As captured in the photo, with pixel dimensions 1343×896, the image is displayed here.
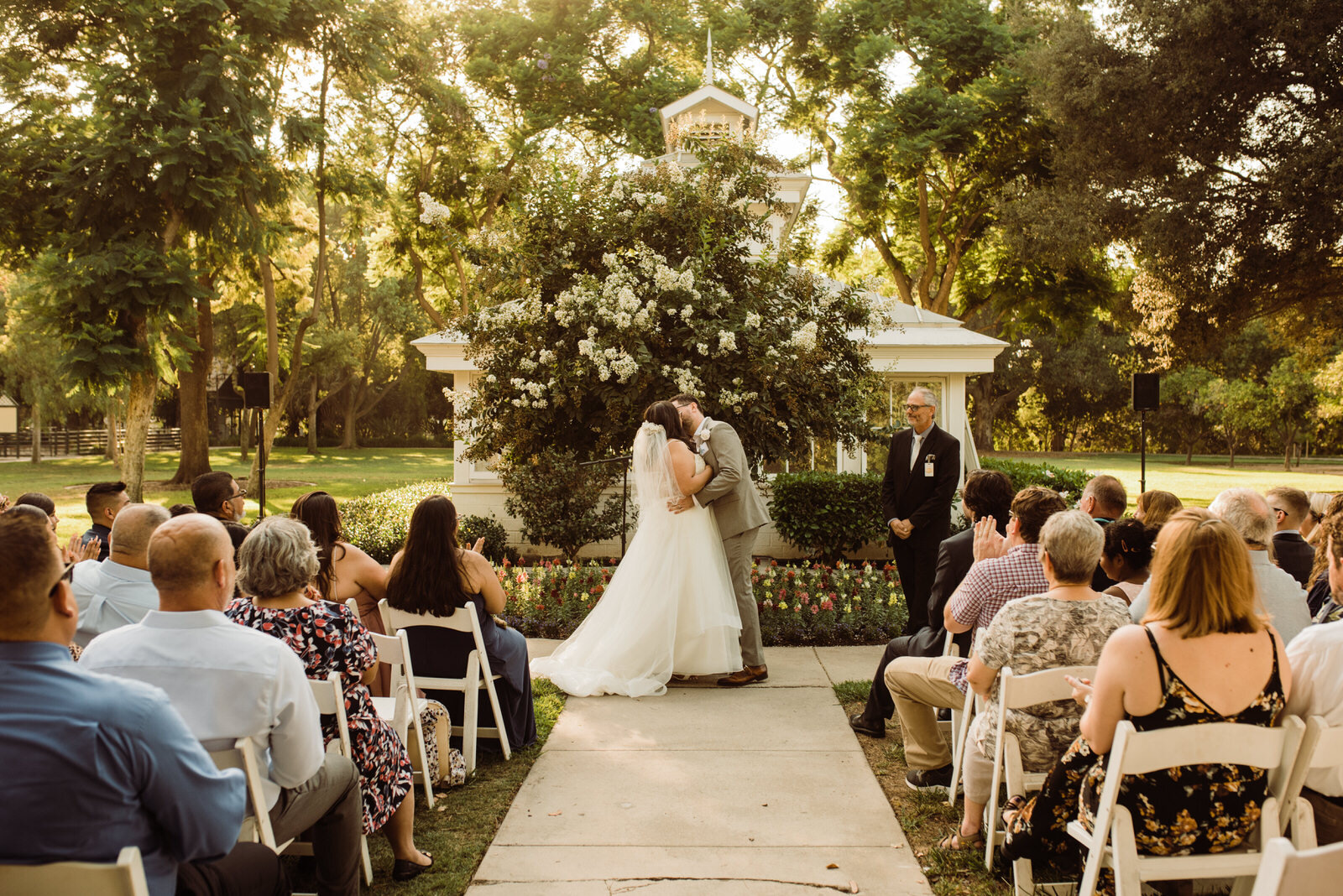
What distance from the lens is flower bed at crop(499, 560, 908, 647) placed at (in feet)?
27.9

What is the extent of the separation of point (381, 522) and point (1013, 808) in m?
11.9

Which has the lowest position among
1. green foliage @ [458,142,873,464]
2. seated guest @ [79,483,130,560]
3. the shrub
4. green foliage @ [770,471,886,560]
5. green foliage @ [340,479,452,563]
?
green foliage @ [340,479,452,563]

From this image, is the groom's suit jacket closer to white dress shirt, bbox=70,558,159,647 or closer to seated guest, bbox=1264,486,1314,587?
seated guest, bbox=1264,486,1314,587

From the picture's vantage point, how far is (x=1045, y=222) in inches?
861

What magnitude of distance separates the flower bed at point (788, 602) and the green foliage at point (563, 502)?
1875mm

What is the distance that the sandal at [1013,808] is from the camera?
358 cm

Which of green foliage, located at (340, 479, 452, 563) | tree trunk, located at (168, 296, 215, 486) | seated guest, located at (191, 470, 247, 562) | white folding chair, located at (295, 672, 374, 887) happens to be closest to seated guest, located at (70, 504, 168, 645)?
white folding chair, located at (295, 672, 374, 887)

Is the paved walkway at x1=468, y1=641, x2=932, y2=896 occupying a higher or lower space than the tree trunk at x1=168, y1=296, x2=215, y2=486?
lower

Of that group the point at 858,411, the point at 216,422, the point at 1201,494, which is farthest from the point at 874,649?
the point at 216,422

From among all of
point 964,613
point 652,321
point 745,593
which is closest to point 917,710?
point 964,613

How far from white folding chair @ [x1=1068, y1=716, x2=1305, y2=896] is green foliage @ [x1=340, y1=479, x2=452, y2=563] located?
368 inches

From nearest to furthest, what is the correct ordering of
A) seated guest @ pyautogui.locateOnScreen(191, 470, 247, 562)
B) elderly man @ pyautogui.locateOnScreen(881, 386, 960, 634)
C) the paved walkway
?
the paved walkway → seated guest @ pyautogui.locateOnScreen(191, 470, 247, 562) → elderly man @ pyautogui.locateOnScreen(881, 386, 960, 634)

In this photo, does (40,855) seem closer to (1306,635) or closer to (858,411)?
(1306,635)

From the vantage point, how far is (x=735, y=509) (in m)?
7.09
